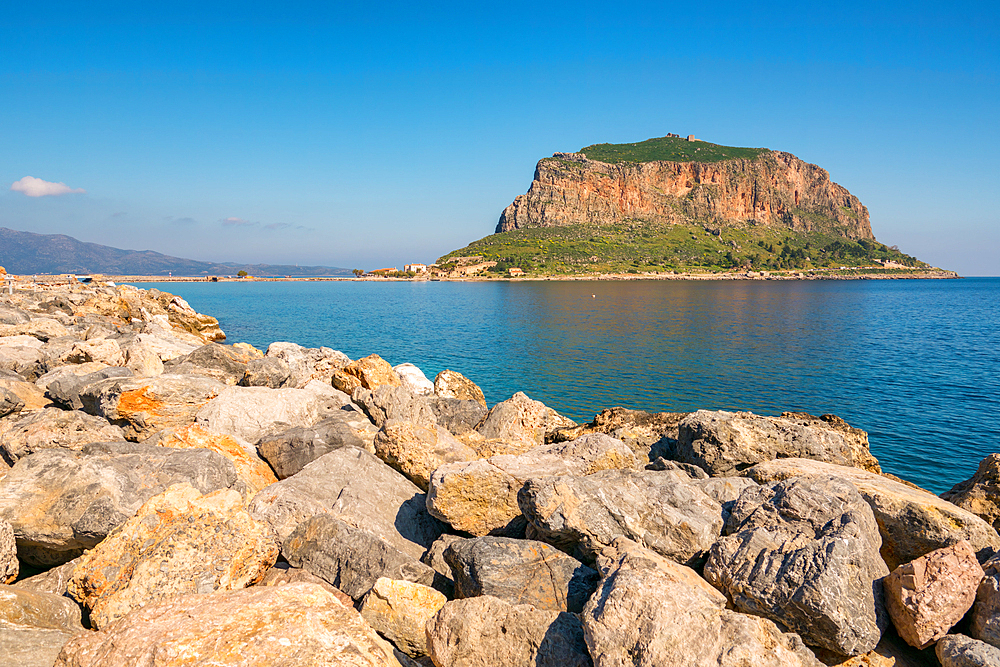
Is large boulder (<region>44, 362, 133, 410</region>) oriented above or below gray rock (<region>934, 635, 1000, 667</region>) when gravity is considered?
above

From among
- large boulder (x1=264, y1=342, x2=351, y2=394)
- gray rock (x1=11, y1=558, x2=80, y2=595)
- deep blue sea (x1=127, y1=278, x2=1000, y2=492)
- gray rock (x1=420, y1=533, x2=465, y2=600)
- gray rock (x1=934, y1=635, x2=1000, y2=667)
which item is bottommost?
deep blue sea (x1=127, y1=278, x2=1000, y2=492)

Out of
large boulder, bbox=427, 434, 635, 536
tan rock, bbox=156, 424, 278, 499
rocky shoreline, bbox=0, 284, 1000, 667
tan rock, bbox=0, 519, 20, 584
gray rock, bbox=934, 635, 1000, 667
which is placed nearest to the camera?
rocky shoreline, bbox=0, 284, 1000, 667

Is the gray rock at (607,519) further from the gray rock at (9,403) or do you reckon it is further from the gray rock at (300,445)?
the gray rock at (9,403)

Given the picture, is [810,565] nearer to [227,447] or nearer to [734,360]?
[227,447]

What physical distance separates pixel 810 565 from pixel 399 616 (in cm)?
410

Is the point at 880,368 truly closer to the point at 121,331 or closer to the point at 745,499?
the point at 745,499

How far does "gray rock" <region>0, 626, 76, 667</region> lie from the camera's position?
15.6ft

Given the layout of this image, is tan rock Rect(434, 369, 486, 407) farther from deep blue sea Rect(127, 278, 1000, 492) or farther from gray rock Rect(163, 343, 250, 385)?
deep blue sea Rect(127, 278, 1000, 492)

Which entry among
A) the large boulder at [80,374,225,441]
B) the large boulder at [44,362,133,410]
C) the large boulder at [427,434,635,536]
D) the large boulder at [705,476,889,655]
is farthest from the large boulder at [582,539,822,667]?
the large boulder at [44,362,133,410]

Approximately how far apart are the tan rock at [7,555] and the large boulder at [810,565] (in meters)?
7.86

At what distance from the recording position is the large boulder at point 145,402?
10.7 meters

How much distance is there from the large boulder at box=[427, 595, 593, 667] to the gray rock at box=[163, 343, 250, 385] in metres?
12.3

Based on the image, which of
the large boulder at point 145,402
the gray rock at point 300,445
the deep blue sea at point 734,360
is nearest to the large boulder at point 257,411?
the large boulder at point 145,402

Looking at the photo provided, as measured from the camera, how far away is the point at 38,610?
17.8 feet
